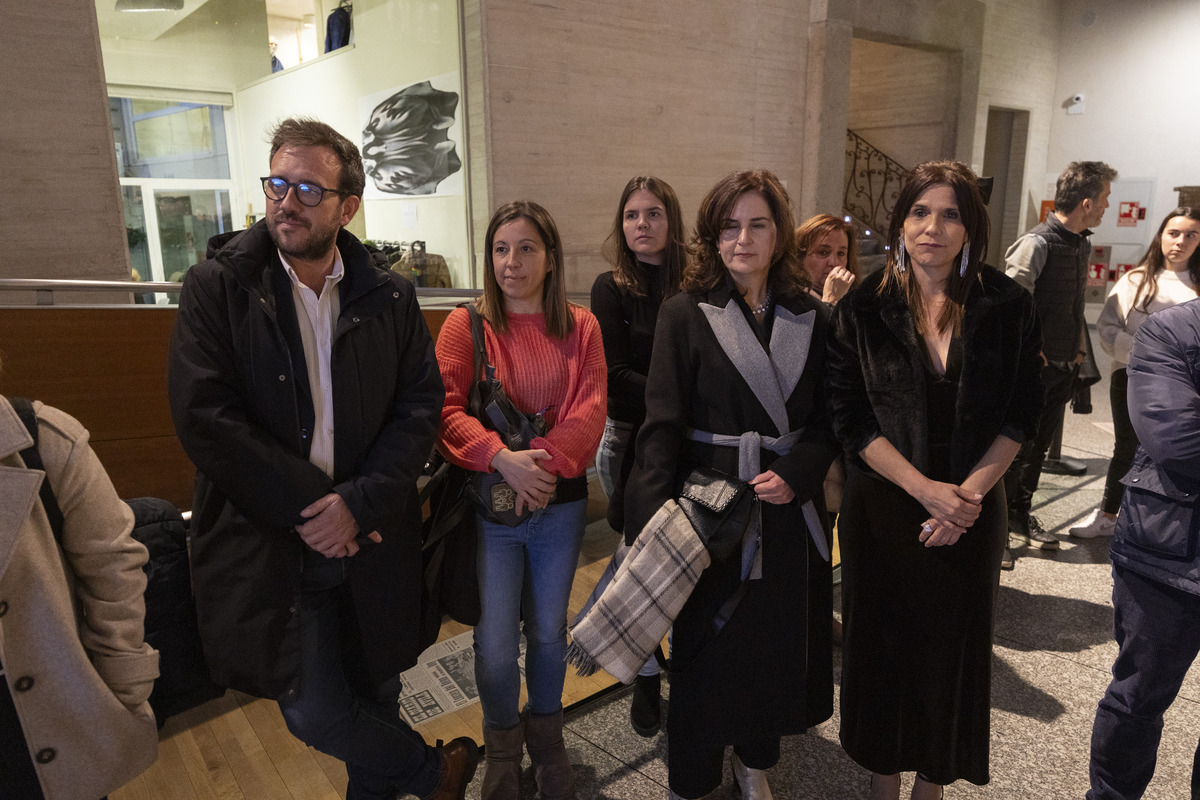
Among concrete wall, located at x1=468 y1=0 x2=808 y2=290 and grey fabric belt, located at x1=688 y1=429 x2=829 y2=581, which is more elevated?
concrete wall, located at x1=468 y1=0 x2=808 y2=290

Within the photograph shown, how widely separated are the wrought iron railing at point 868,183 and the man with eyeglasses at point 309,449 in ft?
33.8

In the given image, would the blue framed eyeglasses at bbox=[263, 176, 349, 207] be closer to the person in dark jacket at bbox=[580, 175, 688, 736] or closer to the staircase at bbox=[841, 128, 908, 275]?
the person in dark jacket at bbox=[580, 175, 688, 736]

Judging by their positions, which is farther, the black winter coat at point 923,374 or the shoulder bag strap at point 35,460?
the black winter coat at point 923,374

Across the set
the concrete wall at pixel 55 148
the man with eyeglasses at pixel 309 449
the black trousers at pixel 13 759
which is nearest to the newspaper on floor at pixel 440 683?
the man with eyeglasses at pixel 309 449

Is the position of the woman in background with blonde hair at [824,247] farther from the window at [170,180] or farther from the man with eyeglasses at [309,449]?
the window at [170,180]

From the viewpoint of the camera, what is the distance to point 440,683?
301 centimetres

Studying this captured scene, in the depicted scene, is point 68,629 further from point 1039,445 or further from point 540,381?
point 1039,445

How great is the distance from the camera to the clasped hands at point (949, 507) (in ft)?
6.50

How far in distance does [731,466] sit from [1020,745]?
1.59 m

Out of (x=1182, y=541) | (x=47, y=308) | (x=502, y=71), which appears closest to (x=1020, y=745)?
(x=1182, y=541)

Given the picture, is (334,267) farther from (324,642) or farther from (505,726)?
(505,726)

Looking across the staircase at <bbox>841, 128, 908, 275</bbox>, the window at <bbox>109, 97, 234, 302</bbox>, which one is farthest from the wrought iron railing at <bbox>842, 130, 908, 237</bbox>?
the window at <bbox>109, 97, 234, 302</bbox>

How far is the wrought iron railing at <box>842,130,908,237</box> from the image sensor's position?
1112 centimetres

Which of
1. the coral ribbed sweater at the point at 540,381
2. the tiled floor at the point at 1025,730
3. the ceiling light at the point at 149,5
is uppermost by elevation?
the ceiling light at the point at 149,5
